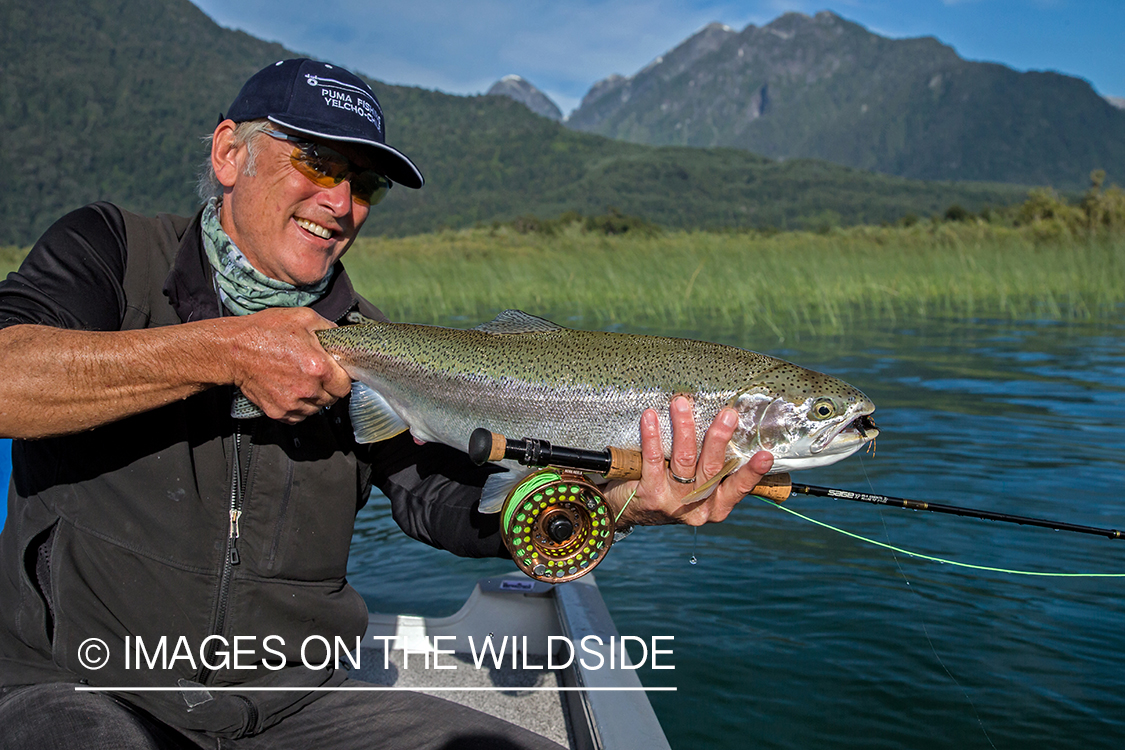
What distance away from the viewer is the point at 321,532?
8.25ft

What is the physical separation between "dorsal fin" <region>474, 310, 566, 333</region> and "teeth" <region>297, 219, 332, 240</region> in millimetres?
583

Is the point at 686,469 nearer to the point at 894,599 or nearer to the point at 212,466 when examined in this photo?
the point at 212,466

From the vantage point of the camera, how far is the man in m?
2.13

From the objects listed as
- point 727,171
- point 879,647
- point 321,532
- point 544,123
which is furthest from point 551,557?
point 544,123

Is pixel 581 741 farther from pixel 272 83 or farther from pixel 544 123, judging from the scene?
pixel 544 123

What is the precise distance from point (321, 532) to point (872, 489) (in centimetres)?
528

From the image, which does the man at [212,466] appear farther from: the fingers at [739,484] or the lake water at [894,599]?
the lake water at [894,599]

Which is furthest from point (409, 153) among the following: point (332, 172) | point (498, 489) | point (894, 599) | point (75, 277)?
point (498, 489)

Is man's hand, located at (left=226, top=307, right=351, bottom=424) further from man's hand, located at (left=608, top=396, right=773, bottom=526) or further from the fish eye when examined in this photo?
the fish eye

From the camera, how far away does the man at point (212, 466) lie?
2.13 m

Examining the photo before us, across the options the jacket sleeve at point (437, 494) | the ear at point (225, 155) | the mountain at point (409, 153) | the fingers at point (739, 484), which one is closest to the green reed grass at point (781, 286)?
the jacket sleeve at point (437, 494)

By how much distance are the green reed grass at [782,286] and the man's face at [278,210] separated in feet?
41.2

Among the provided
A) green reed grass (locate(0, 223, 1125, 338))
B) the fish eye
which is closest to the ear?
the fish eye

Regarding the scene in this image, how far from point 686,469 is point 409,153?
163 meters
